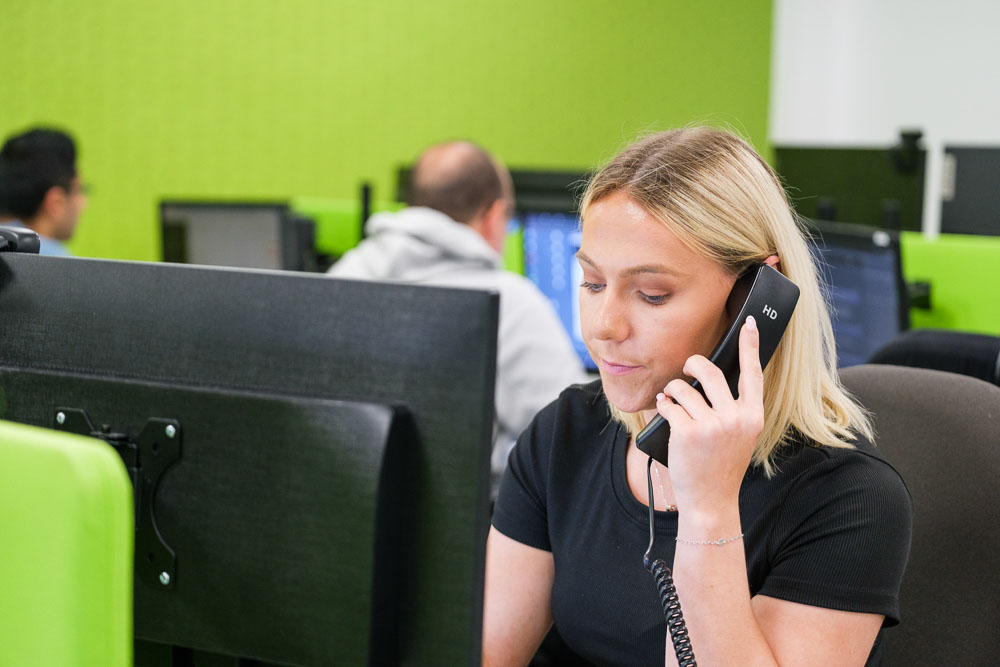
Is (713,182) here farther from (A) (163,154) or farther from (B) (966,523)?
(A) (163,154)

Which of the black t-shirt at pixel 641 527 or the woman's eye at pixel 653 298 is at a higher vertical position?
the woman's eye at pixel 653 298

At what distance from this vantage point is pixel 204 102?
4.34 m

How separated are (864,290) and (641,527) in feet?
Answer: 4.33

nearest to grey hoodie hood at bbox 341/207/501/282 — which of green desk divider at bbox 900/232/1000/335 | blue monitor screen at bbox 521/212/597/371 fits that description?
blue monitor screen at bbox 521/212/597/371

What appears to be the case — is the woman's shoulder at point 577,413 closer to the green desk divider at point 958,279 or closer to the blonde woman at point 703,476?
the blonde woman at point 703,476

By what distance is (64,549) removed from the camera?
64cm

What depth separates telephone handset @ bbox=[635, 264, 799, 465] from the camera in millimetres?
1005

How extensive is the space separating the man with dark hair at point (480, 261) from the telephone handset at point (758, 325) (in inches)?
47.6

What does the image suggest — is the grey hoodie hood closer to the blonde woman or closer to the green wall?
the blonde woman

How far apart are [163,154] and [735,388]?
3.64 meters

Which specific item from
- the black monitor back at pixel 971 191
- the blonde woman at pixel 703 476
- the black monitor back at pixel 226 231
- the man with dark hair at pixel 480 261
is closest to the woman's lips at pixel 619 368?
the blonde woman at pixel 703 476

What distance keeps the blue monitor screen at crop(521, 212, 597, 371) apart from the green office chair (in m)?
2.37

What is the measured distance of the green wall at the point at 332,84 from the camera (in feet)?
13.3

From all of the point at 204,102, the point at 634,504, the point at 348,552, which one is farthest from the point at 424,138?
the point at 348,552
